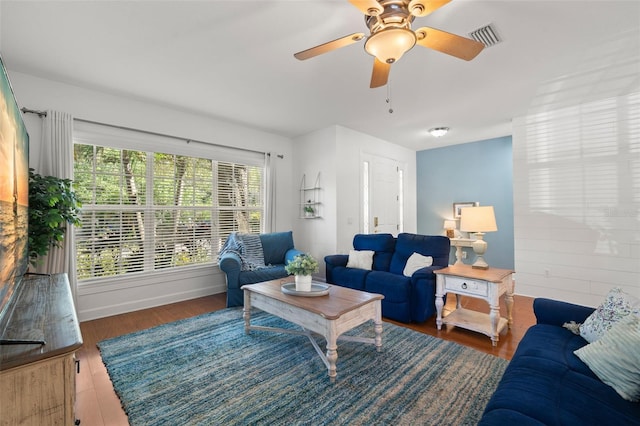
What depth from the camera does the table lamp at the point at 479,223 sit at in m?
3.01

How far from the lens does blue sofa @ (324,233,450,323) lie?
10.2 ft

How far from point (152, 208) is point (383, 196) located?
4.01 metres

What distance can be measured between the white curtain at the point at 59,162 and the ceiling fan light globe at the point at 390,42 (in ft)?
11.1

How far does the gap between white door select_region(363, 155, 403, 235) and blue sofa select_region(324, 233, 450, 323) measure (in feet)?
4.23

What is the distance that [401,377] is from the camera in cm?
207

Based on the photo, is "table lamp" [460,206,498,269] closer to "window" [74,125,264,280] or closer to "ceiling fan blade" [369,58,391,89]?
"ceiling fan blade" [369,58,391,89]

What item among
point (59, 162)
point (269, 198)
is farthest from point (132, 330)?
point (269, 198)

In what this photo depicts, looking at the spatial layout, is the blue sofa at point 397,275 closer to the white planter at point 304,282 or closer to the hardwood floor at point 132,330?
the hardwood floor at point 132,330

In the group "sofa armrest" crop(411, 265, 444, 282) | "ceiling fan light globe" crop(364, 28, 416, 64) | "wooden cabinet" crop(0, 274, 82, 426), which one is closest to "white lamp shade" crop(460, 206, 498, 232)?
"sofa armrest" crop(411, 265, 444, 282)

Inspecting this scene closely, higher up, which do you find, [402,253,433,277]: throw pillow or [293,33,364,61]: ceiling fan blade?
[293,33,364,61]: ceiling fan blade

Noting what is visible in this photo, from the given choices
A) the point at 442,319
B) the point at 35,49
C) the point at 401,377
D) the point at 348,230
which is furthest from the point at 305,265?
the point at 35,49

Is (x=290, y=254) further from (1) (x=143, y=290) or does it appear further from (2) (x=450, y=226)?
(2) (x=450, y=226)

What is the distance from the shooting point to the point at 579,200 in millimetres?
3803

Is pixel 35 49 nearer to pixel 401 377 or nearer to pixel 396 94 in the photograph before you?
pixel 396 94
